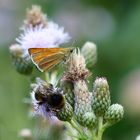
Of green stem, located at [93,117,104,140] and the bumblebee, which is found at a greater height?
the bumblebee

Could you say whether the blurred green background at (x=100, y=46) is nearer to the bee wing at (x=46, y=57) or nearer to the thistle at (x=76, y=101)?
the thistle at (x=76, y=101)

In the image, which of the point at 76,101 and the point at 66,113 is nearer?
the point at 66,113

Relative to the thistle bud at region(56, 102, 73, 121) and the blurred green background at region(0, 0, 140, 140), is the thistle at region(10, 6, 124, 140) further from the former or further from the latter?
the blurred green background at region(0, 0, 140, 140)

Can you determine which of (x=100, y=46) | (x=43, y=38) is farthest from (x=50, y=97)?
(x=100, y=46)

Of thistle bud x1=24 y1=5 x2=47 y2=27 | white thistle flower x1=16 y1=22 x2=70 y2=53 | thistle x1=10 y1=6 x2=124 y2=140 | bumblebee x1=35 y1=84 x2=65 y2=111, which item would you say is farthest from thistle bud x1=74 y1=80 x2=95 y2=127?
thistle bud x1=24 y1=5 x2=47 y2=27

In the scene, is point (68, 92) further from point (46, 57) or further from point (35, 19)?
point (35, 19)

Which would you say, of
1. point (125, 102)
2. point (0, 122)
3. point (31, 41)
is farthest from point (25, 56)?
point (125, 102)
